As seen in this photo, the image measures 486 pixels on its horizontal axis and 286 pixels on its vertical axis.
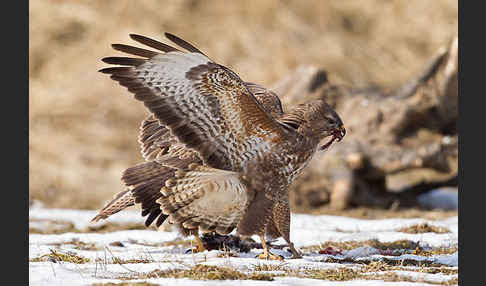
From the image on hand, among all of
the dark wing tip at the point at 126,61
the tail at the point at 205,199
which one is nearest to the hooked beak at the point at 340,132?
the tail at the point at 205,199

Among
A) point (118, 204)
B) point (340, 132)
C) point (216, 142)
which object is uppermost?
point (340, 132)

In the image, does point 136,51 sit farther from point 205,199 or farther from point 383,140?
point 383,140

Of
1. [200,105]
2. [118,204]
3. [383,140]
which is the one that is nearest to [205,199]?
[200,105]

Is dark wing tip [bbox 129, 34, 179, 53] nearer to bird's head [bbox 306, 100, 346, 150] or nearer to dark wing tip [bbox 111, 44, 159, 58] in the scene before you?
dark wing tip [bbox 111, 44, 159, 58]

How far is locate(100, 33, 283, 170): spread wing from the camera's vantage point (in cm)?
557

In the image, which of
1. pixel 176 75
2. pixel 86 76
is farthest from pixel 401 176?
pixel 176 75

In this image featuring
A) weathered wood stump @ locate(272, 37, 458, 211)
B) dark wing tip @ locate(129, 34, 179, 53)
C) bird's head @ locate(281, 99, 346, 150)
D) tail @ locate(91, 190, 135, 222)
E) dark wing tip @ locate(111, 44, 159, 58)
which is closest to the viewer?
dark wing tip @ locate(129, 34, 179, 53)

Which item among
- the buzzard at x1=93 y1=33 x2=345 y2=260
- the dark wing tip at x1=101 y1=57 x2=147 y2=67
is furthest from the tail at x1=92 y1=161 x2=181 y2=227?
the dark wing tip at x1=101 y1=57 x2=147 y2=67

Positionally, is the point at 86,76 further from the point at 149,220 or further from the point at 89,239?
the point at 149,220

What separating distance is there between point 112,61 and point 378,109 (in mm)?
7273

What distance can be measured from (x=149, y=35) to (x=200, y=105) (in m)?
11.7

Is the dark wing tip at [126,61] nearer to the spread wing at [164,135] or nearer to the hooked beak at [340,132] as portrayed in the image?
the spread wing at [164,135]

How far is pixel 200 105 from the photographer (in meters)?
5.73

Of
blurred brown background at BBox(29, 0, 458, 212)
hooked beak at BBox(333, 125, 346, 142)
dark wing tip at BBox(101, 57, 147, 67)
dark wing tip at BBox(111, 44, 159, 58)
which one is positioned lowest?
hooked beak at BBox(333, 125, 346, 142)
